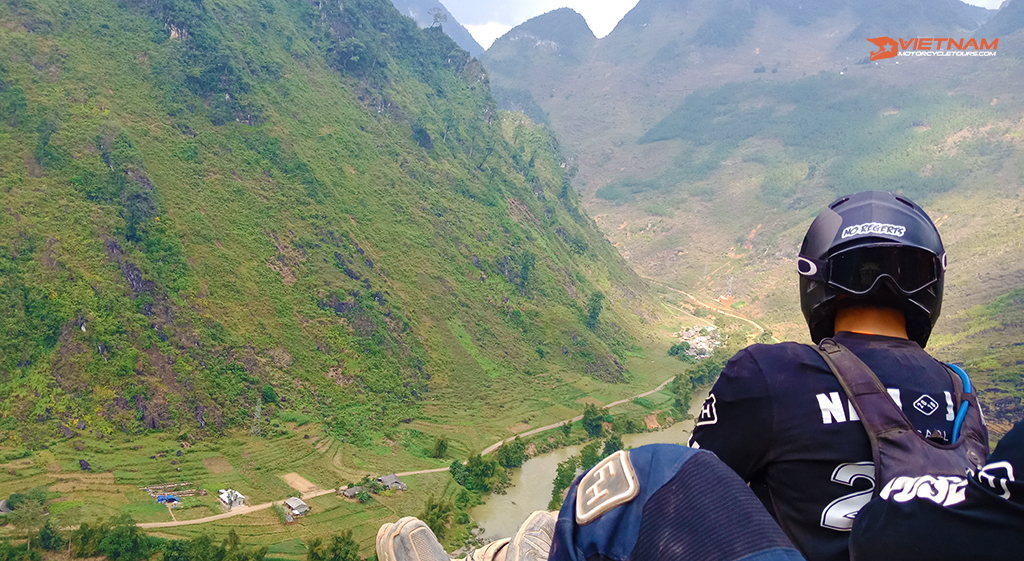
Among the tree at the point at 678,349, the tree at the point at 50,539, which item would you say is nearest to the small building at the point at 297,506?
the tree at the point at 50,539

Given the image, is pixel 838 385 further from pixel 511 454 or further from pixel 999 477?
pixel 511 454

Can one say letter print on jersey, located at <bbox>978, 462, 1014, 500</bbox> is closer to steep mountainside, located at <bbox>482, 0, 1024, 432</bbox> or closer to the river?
the river

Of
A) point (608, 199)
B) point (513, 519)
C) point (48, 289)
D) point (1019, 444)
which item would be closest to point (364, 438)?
point (513, 519)

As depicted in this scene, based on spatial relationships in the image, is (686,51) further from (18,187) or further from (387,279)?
(18,187)

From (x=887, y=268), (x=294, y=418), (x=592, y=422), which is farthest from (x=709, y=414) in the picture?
(x=592, y=422)

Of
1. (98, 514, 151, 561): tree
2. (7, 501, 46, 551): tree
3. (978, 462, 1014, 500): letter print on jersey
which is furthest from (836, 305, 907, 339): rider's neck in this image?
(7, 501, 46, 551): tree
